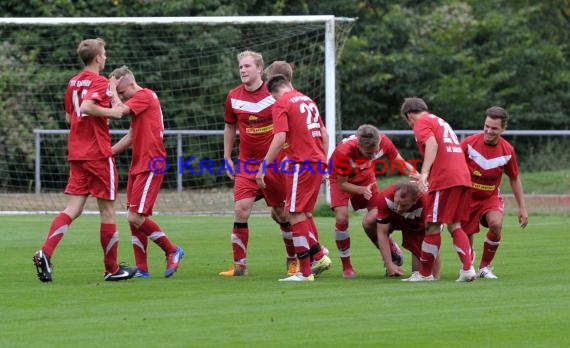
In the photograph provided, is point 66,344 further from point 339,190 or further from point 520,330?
point 339,190

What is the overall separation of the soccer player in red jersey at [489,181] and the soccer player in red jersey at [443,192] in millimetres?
776

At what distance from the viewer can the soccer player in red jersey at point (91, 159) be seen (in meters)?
11.4

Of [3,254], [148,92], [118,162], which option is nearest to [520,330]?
[148,92]

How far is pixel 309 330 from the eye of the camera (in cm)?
823

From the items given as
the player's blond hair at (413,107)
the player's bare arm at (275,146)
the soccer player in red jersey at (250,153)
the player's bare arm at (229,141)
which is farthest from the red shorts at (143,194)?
the player's blond hair at (413,107)

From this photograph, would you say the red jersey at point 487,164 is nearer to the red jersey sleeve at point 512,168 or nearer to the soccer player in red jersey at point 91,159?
the red jersey sleeve at point 512,168

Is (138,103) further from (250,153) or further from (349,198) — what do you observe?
(349,198)

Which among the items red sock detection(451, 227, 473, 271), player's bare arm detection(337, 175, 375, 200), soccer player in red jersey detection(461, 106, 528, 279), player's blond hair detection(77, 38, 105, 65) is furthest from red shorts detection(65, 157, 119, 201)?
soccer player in red jersey detection(461, 106, 528, 279)

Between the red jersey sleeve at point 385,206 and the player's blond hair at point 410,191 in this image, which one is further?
the red jersey sleeve at point 385,206

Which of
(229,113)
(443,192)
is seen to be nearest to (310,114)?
(229,113)

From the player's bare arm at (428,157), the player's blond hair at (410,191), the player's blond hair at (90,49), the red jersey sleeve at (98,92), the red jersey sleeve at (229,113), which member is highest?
the player's blond hair at (90,49)

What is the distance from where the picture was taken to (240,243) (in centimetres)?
1232

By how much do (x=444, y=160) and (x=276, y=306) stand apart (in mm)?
2670

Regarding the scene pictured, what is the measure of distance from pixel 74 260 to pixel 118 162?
12333 mm
